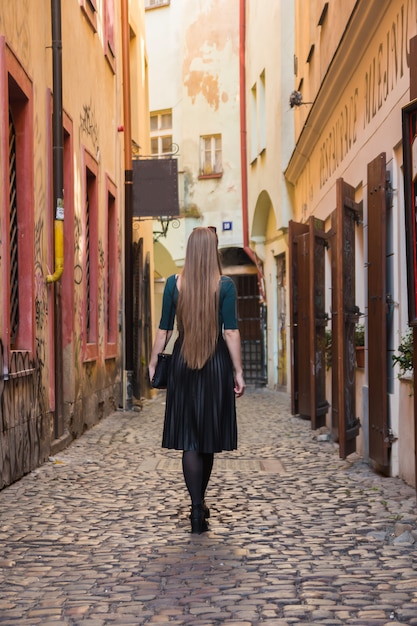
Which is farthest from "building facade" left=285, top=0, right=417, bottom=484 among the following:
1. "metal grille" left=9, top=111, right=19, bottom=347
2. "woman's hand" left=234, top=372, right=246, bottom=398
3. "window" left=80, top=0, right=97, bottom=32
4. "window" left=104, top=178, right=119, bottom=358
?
"window" left=104, top=178, right=119, bottom=358

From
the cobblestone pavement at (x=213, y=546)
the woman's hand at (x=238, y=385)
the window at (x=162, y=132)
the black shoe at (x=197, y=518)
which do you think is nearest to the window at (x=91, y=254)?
the cobblestone pavement at (x=213, y=546)

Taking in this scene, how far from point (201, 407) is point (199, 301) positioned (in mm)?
587

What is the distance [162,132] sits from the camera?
85.8 feet

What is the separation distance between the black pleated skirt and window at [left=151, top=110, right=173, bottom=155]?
67.0 ft

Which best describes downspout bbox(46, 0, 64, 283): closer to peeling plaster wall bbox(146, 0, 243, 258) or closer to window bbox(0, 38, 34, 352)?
window bbox(0, 38, 34, 352)

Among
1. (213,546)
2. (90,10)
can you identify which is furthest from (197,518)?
(90,10)

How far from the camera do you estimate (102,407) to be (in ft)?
44.1

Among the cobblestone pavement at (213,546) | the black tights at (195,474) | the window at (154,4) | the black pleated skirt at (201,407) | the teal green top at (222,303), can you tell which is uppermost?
the window at (154,4)

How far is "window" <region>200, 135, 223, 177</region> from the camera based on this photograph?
25.6 m

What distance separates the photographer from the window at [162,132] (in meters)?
26.1

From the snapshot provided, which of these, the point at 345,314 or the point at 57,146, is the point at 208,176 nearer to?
the point at 57,146

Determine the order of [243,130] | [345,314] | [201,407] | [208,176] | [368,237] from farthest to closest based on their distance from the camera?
[208,176]
[243,130]
[345,314]
[368,237]
[201,407]

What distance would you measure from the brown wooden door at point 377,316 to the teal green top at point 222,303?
2161 mm

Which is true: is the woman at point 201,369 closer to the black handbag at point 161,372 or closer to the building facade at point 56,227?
the black handbag at point 161,372
